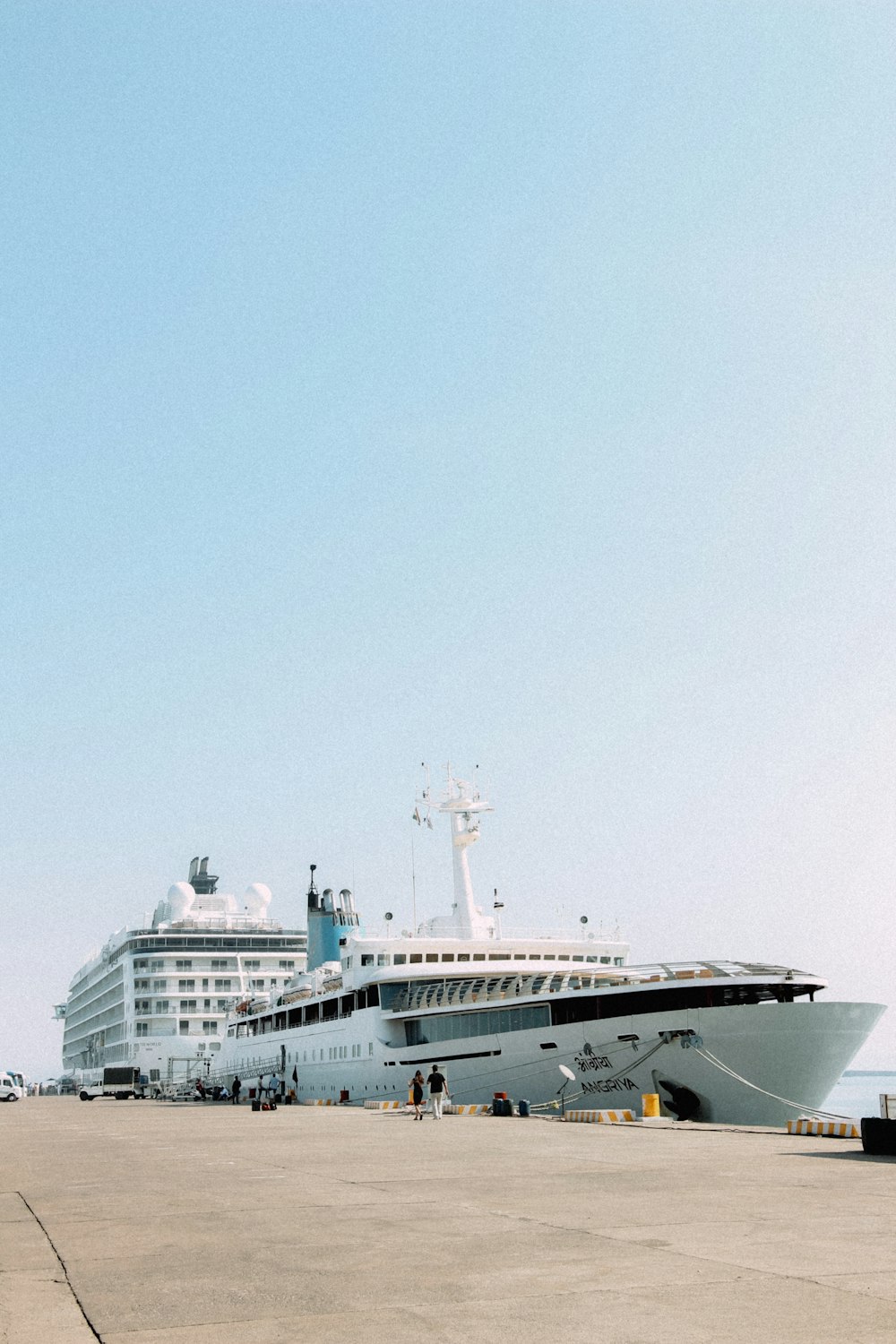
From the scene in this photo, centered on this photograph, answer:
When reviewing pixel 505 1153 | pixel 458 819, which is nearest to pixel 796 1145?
pixel 505 1153

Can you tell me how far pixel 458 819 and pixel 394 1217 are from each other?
1441 inches

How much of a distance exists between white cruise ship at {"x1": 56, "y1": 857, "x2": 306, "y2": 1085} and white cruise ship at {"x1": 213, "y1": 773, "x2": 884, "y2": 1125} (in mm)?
30196

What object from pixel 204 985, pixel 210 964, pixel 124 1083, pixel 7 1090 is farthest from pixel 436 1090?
pixel 210 964

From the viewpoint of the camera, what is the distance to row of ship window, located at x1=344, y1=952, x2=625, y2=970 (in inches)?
1706

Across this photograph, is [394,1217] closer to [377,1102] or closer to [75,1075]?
[377,1102]

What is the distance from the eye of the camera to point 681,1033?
2838cm

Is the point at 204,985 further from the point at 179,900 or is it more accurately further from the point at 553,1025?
the point at 553,1025

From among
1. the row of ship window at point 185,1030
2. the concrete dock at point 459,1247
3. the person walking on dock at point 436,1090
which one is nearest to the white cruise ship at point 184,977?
the row of ship window at point 185,1030

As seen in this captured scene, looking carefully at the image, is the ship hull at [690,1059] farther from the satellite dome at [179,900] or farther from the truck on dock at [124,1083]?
the satellite dome at [179,900]

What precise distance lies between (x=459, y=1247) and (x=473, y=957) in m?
35.3

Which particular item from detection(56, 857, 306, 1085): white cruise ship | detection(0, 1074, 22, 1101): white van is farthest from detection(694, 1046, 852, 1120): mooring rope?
detection(56, 857, 306, 1085): white cruise ship

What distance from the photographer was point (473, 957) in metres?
43.5

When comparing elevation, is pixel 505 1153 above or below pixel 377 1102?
above

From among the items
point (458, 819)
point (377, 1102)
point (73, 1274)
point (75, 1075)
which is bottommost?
point (75, 1075)
